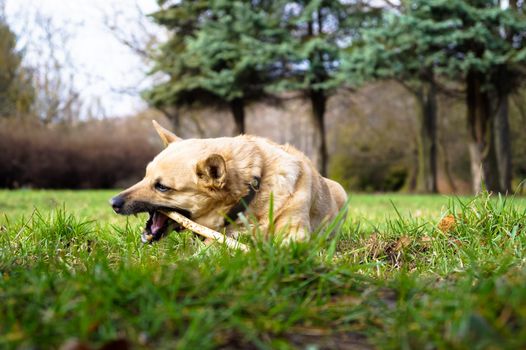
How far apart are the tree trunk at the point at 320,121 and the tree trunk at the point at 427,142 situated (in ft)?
15.6

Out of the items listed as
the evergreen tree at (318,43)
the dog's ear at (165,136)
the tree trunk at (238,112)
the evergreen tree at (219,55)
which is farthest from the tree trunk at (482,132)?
the dog's ear at (165,136)

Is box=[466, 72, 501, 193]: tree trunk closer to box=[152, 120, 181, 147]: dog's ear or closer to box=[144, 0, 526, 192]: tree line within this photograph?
box=[144, 0, 526, 192]: tree line

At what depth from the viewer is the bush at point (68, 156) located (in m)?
20.2

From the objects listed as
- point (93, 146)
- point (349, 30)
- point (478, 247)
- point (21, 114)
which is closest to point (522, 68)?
point (349, 30)

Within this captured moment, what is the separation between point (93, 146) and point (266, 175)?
830 inches

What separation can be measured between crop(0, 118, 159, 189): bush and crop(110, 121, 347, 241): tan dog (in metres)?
17.7

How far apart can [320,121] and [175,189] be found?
16093 mm

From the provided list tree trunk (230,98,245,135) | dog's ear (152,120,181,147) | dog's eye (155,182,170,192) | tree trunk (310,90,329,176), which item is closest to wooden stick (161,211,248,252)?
dog's eye (155,182,170,192)

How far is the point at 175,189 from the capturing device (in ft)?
12.3

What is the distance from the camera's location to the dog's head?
144 inches

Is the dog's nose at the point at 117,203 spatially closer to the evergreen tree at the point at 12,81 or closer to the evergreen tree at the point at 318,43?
the evergreen tree at the point at 318,43

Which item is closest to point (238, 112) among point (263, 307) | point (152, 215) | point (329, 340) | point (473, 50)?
point (473, 50)

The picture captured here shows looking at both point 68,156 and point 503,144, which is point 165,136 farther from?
point 68,156

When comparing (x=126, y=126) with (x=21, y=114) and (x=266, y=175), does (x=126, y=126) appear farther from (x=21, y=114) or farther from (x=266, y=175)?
(x=266, y=175)
